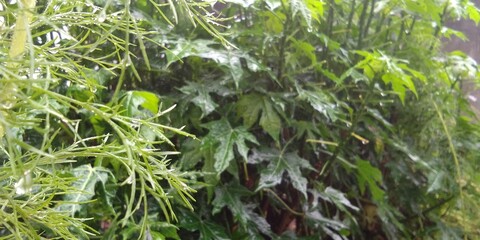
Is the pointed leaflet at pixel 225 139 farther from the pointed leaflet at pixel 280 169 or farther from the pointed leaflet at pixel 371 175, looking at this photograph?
the pointed leaflet at pixel 371 175

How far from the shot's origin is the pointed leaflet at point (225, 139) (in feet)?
2.48

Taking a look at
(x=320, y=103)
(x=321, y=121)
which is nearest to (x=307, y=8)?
(x=320, y=103)

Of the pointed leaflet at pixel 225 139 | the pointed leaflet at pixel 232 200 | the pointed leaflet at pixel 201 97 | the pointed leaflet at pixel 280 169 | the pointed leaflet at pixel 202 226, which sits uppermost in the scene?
the pointed leaflet at pixel 201 97

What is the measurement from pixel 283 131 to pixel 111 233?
46 cm

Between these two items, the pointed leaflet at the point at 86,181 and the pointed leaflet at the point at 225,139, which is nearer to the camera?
the pointed leaflet at the point at 86,181

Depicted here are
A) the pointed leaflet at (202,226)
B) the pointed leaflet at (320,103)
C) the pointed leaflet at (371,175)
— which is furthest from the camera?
the pointed leaflet at (371,175)

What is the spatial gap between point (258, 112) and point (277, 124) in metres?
0.04

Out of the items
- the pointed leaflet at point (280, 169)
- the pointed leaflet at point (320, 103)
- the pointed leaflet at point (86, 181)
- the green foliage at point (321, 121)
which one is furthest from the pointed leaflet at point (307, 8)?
the pointed leaflet at point (86, 181)

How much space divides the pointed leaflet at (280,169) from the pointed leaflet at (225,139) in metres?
0.07

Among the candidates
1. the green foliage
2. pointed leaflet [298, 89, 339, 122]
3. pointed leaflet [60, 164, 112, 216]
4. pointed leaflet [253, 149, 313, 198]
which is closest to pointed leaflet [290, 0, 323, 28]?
the green foliage

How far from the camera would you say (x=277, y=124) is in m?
0.84

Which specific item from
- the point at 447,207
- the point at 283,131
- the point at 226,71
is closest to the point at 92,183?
the point at 226,71

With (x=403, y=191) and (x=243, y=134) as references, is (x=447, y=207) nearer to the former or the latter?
(x=403, y=191)

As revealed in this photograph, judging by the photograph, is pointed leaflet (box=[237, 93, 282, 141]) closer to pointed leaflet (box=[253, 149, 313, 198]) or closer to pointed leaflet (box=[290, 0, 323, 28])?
pointed leaflet (box=[253, 149, 313, 198])
